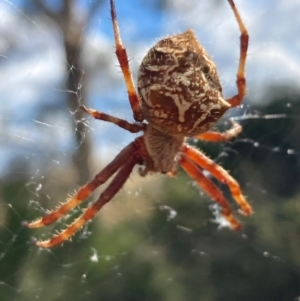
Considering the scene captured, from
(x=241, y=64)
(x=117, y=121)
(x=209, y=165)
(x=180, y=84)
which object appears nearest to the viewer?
(x=180, y=84)

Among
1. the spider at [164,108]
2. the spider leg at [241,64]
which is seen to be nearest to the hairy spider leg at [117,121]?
the spider at [164,108]

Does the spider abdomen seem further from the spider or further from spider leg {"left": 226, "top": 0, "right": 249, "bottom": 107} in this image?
spider leg {"left": 226, "top": 0, "right": 249, "bottom": 107}

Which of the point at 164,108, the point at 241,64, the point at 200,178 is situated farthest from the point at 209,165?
the point at 164,108

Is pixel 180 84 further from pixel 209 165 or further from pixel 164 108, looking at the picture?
pixel 209 165

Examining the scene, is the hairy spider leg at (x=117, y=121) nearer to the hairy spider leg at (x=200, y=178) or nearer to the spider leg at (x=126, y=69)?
the spider leg at (x=126, y=69)

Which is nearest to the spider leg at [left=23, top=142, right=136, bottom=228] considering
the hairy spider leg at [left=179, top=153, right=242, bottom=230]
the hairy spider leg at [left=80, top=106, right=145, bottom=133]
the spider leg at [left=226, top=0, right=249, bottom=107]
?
the hairy spider leg at [left=80, top=106, right=145, bottom=133]
